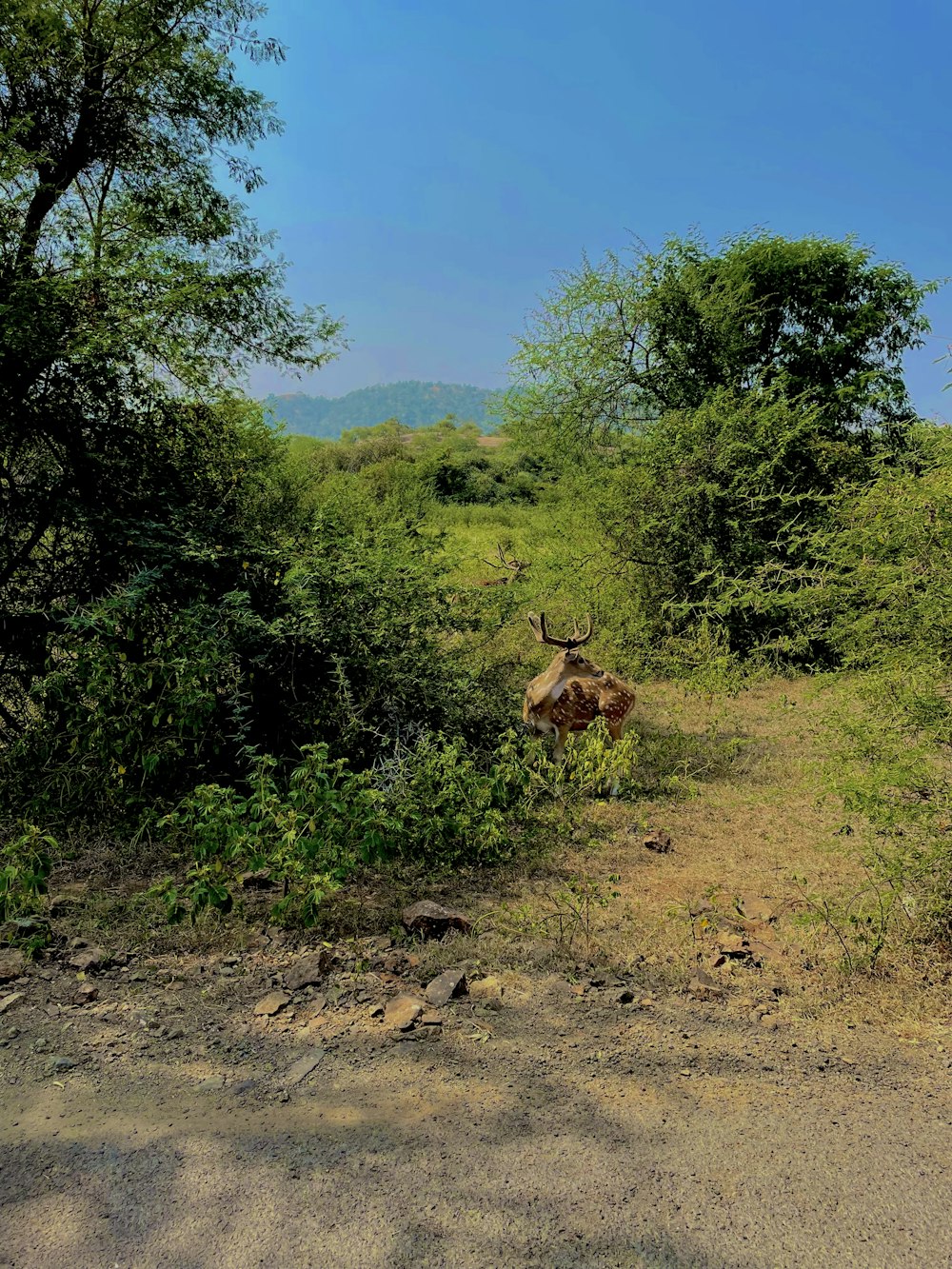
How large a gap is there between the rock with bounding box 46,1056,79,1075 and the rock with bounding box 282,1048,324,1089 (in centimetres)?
75

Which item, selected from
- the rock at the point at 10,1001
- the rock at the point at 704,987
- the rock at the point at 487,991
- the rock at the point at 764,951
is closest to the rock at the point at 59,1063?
the rock at the point at 10,1001

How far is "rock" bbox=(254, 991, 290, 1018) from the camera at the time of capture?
3.14 metres

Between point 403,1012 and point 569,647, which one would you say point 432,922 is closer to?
point 403,1012

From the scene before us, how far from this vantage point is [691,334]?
1207cm

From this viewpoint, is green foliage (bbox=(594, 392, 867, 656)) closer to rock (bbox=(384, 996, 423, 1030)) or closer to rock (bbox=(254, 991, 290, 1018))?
rock (bbox=(384, 996, 423, 1030))

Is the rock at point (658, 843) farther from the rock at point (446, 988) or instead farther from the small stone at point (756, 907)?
the rock at point (446, 988)

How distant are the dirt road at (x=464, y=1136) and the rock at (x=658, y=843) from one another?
64.2 inches

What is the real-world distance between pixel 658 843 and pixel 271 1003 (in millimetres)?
2598

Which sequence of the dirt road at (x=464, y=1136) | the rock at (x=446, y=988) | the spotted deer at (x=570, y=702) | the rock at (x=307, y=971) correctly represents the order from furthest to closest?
the spotted deer at (x=570, y=702) < the rock at (x=307, y=971) < the rock at (x=446, y=988) < the dirt road at (x=464, y=1136)

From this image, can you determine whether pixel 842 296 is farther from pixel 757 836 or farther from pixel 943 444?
pixel 757 836

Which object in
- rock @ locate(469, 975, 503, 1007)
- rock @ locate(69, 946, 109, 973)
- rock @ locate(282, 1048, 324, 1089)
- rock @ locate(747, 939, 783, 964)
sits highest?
rock @ locate(69, 946, 109, 973)

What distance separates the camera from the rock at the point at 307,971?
334 centimetres

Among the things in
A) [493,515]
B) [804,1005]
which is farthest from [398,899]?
[493,515]

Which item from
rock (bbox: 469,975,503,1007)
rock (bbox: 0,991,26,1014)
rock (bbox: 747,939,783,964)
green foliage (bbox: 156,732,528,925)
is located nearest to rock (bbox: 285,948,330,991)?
green foliage (bbox: 156,732,528,925)
